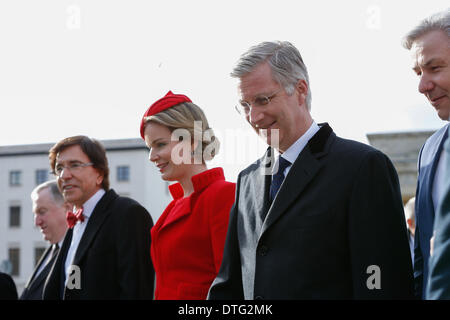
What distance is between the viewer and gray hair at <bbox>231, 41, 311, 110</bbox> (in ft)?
9.45

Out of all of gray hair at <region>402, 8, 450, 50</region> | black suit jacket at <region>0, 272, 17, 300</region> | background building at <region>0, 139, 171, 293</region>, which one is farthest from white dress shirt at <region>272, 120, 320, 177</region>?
background building at <region>0, 139, 171, 293</region>

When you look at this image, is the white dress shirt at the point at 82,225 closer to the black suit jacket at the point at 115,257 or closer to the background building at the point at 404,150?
the black suit jacket at the point at 115,257

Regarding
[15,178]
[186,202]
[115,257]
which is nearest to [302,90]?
[186,202]

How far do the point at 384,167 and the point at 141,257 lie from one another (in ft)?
6.75

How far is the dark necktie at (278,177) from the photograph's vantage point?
2.80m

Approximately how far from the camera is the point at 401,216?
252 cm

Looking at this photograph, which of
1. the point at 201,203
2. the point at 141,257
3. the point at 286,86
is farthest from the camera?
the point at 141,257

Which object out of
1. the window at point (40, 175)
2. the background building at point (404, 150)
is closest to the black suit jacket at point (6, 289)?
the background building at point (404, 150)

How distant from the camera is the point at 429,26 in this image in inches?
108

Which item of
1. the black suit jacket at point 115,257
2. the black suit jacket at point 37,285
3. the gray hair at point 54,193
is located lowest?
the black suit jacket at point 37,285

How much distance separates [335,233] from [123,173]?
60.4 meters

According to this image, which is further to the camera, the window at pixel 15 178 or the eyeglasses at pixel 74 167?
the window at pixel 15 178
